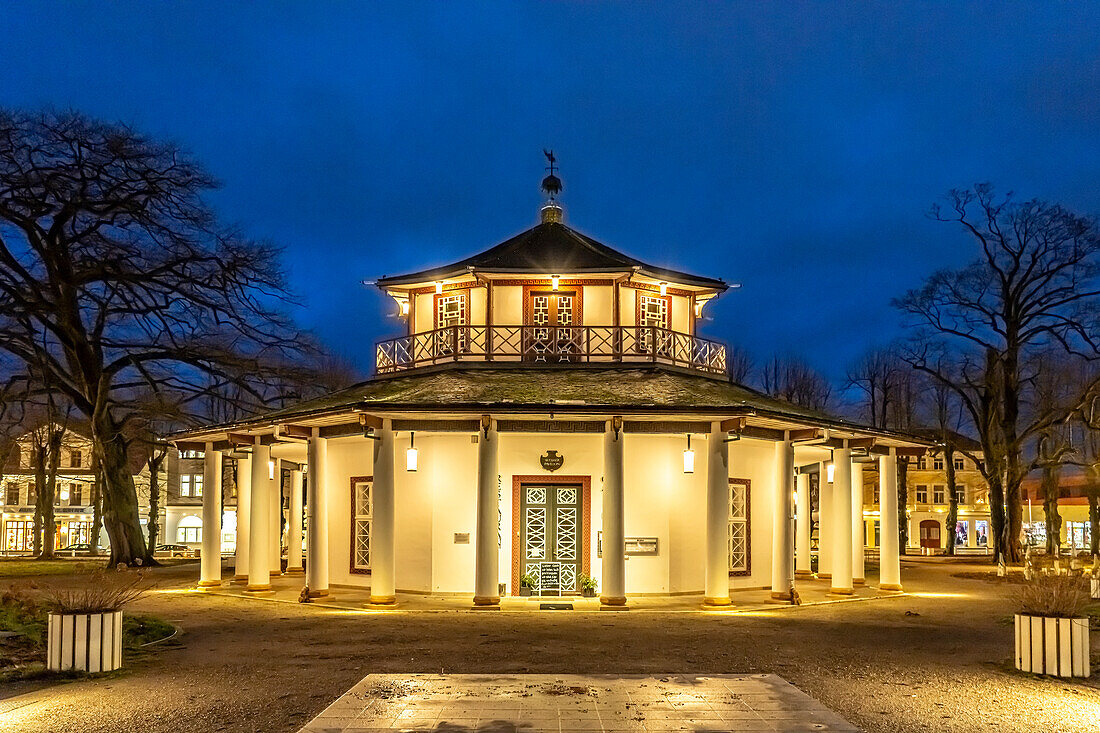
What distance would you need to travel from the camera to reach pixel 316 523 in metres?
20.3

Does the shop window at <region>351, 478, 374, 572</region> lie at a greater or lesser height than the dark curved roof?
lesser

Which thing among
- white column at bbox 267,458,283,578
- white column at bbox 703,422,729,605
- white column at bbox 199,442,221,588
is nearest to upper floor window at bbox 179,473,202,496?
white column at bbox 267,458,283,578

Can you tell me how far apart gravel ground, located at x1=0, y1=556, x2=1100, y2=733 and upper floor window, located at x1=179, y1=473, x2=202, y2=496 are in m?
55.5

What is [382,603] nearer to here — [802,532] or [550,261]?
[550,261]

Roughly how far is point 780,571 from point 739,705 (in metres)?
11.5

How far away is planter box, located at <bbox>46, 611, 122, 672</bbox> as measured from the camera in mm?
11180

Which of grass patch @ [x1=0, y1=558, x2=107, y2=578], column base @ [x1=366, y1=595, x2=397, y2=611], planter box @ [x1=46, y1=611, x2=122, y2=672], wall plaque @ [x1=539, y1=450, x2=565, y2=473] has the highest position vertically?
wall plaque @ [x1=539, y1=450, x2=565, y2=473]

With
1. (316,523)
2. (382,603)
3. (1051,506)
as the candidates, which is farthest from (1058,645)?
(1051,506)

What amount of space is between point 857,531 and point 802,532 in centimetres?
266

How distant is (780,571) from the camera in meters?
20.5

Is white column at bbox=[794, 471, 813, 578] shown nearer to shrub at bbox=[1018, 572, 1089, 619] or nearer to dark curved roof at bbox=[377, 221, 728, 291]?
dark curved roof at bbox=[377, 221, 728, 291]

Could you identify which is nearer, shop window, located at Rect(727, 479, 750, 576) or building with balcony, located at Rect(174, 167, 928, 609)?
building with balcony, located at Rect(174, 167, 928, 609)

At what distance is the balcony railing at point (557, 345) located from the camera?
23.0 meters

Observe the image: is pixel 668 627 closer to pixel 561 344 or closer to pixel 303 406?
pixel 561 344
